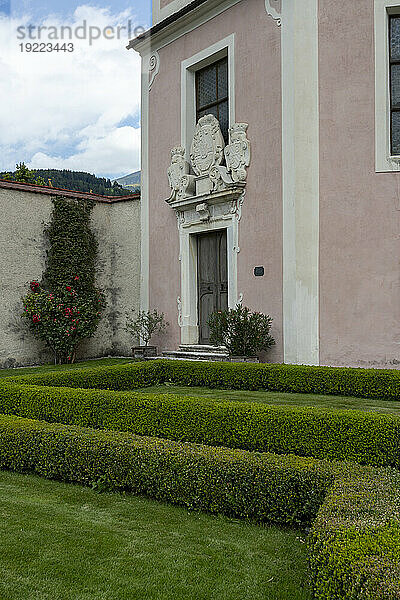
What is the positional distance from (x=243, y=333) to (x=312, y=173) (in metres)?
3.09

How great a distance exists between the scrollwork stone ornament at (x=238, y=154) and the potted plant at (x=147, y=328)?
389 cm

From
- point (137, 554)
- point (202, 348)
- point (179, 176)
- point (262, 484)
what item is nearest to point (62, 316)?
point (202, 348)

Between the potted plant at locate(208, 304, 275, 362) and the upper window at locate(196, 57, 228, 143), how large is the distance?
3923mm

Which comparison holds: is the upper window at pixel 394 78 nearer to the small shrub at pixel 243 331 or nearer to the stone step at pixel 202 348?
the small shrub at pixel 243 331

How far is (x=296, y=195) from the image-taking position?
10.6 meters

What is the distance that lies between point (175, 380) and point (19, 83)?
7.16m

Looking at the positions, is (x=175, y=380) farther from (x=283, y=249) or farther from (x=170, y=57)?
(x=170, y=57)

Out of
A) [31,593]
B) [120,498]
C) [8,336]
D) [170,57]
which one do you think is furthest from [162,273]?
[31,593]

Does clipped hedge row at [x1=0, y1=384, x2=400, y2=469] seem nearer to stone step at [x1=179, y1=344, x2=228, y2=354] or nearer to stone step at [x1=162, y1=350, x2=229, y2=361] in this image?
stone step at [x1=162, y1=350, x2=229, y2=361]

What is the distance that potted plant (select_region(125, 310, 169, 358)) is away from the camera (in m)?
13.5

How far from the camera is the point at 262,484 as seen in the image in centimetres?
410

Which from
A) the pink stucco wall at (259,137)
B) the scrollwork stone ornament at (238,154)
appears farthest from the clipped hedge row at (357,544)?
the scrollwork stone ornament at (238,154)

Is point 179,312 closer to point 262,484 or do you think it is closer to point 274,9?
point 274,9

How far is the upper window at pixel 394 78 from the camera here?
34.9 ft
